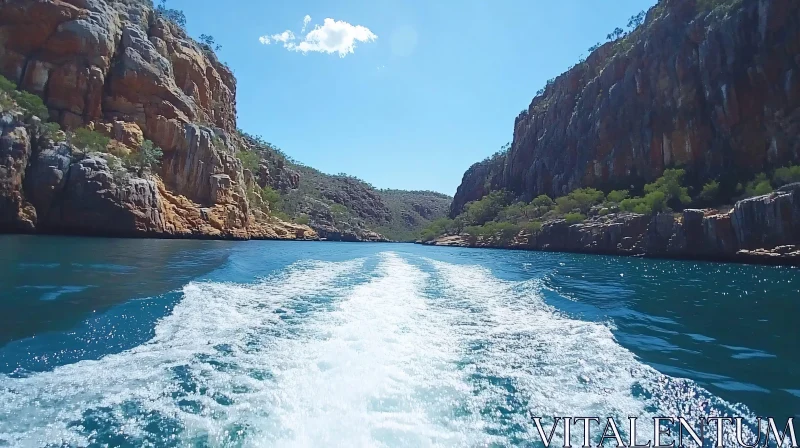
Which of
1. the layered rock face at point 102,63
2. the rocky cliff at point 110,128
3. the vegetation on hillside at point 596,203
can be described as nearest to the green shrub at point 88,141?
the rocky cliff at point 110,128

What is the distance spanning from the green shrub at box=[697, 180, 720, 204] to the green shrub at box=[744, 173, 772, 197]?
9.94ft

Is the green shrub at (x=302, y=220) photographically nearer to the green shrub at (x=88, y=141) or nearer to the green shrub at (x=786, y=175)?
the green shrub at (x=88, y=141)

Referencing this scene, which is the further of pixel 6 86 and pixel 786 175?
pixel 786 175

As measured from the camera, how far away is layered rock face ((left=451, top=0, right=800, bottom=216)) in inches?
1993

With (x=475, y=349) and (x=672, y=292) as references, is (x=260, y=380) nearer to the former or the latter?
(x=475, y=349)

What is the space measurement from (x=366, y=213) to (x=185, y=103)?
366 feet

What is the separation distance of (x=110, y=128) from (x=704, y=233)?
62.2m

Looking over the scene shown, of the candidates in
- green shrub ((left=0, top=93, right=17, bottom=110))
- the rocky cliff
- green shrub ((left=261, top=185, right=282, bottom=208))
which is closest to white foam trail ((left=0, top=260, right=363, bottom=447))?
the rocky cliff

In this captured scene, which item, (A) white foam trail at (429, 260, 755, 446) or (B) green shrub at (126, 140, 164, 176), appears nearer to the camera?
(A) white foam trail at (429, 260, 755, 446)

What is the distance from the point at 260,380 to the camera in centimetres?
661

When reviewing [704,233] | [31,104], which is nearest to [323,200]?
[31,104]

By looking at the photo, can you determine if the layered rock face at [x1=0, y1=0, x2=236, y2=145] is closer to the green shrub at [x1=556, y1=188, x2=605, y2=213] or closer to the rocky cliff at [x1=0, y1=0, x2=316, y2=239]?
the rocky cliff at [x1=0, y1=0, x2=316, y2=239]

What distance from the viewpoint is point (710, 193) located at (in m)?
53.1

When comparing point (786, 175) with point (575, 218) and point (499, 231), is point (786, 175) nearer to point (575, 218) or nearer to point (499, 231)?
point (575, 218)
